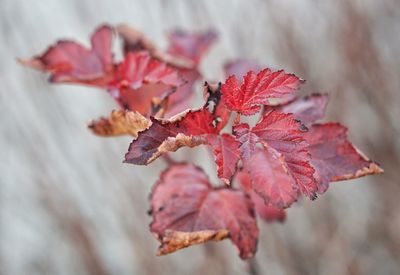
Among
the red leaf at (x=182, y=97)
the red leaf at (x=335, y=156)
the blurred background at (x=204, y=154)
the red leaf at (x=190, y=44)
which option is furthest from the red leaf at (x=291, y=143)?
the blurred background at (x=204, y=154)

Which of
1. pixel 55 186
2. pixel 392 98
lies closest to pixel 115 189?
pixel 55 186

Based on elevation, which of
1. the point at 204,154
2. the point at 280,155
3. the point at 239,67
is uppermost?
the point at 239,67

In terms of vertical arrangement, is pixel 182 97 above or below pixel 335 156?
above

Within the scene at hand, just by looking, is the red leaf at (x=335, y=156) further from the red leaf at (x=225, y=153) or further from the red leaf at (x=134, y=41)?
the red leaf at (x=134, y=41)

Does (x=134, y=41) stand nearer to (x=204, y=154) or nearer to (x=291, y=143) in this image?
(x=291, y=143)

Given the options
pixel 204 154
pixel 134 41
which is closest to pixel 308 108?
pixel 134 41

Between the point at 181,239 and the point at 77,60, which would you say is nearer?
the point at 181,239

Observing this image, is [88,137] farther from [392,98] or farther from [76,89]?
[392,98]
